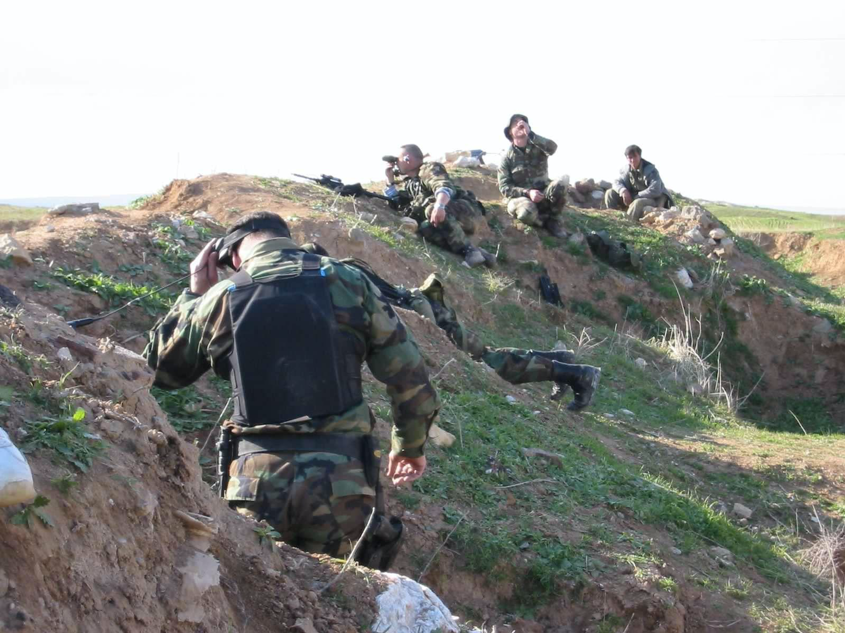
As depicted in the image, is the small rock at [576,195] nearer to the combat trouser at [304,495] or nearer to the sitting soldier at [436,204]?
the sitting soldier at [436,204]

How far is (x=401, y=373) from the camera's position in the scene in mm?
3535

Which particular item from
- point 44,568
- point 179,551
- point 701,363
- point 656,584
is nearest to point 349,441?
point 179,551

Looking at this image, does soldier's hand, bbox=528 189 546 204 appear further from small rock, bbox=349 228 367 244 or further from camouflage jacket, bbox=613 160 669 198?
small rock, bbox=349 228 367 244

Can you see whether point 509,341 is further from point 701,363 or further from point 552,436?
point 552,436

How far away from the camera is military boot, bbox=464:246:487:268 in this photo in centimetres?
1117

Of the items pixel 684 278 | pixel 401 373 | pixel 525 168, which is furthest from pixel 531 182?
pixel 401 373

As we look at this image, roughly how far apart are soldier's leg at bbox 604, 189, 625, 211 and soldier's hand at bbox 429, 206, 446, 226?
5197 mm

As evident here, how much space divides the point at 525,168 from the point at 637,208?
2.76 metres

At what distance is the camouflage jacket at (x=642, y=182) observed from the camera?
15.0 m

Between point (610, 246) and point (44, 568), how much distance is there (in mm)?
11187

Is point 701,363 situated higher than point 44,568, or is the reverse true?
point 44,568

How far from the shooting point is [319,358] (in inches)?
130

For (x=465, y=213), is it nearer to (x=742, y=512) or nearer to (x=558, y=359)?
(x=558, y=359)

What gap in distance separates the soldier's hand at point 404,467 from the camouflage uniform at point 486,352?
3.58m
